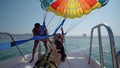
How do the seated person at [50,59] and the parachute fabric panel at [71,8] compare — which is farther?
the parachute fabric panel at [71,8]

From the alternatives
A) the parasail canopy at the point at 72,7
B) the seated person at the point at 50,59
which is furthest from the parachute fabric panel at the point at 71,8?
the seated person at the point at 50,59

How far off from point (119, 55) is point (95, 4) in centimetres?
573

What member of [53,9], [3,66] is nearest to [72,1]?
[53,9]

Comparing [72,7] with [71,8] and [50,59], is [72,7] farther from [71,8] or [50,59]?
[50,59]

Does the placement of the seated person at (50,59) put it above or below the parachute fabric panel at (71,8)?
below

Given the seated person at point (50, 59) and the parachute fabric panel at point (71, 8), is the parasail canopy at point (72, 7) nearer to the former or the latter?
the parachute fabric panel at point (71, 8)

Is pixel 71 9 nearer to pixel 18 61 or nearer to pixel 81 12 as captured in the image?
pixel 81 12

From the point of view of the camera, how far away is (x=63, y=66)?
3.93 meters

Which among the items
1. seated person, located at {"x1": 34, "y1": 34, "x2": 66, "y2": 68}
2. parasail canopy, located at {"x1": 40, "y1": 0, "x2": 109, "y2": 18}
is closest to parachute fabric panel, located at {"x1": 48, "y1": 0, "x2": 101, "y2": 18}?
parasail canopy, located at {"x1": 40, "y1": 0, "x2": 109, "y2": 18}

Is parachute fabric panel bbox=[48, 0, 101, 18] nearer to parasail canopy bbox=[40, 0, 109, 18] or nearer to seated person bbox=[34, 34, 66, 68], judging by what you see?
parasail canopy bbox=[40, 0, 109, 18]

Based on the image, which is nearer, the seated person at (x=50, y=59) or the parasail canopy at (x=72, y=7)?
the seated person at (x=50, y=59)

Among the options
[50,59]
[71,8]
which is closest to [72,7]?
[71,8]

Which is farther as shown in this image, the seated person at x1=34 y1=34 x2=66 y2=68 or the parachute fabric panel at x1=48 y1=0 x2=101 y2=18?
the parachute fabric panel at x1=48 y1=0 x2=101 y2=18

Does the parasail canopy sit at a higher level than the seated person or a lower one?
higher
